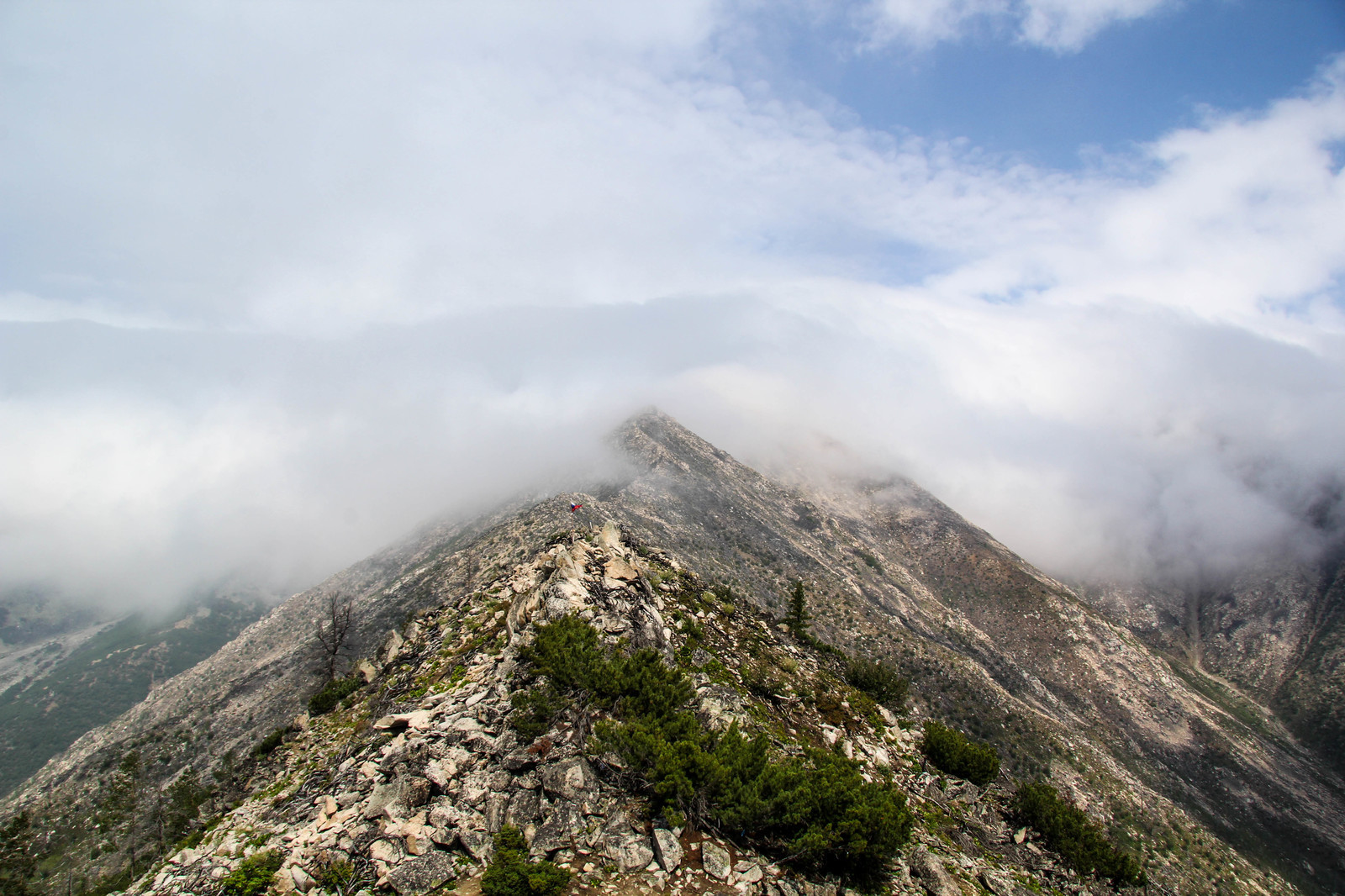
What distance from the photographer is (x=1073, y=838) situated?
2514 cm

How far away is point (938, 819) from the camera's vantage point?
79.6 ft

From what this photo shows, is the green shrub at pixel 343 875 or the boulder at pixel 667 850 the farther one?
the boulder at pixel 667 850

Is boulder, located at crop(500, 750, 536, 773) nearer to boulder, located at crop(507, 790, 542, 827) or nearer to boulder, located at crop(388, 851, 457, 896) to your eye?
boulder, located at crop(507, 790, 542, 827)

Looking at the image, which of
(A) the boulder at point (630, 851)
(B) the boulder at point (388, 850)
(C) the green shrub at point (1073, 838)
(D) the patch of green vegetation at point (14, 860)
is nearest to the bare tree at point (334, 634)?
(D) the patch of green vegetation at point (14, 860)

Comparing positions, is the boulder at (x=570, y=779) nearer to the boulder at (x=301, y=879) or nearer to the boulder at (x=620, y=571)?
the boulder at (x=301, y=879)

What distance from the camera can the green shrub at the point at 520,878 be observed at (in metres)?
14.3

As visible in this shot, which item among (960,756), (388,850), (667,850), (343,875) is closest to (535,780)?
(388,850)

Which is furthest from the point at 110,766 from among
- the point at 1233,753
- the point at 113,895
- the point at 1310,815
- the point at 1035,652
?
the point at 1310,815

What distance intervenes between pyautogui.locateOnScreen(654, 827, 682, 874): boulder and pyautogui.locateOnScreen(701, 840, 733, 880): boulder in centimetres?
77

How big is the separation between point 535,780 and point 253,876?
776cm

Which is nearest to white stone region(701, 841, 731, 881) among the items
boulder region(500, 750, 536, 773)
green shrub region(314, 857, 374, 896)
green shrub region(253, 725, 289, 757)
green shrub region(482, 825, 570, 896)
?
green shrub region(482, 825, 570, 896)

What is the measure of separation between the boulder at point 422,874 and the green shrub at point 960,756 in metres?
24.8

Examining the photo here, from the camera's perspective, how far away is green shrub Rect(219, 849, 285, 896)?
1473cm

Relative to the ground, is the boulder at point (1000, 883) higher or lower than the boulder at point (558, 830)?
lower
